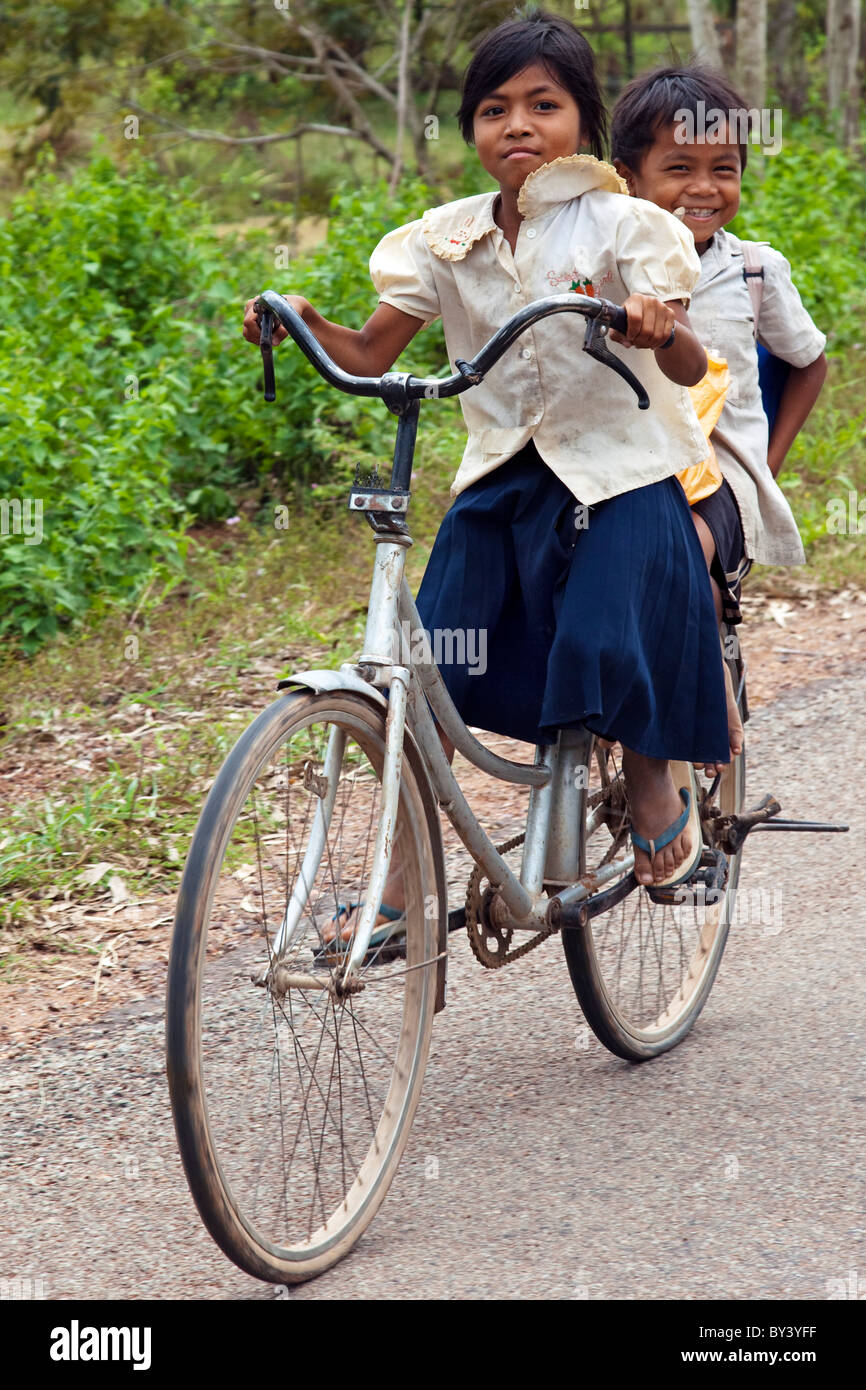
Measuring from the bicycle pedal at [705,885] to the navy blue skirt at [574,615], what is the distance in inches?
10.8

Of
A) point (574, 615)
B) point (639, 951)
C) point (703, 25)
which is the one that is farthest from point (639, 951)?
point (703, 25)

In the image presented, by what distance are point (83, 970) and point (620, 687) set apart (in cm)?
170

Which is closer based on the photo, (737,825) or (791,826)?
(737,825)

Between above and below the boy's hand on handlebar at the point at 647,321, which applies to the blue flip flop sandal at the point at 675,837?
below

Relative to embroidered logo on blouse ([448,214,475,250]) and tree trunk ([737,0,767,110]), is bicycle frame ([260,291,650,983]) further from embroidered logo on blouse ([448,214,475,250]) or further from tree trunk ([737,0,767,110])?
tree trunk ([737,0,767,110])

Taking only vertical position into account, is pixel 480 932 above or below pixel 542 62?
below

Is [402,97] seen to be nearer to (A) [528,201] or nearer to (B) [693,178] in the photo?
(B) [693,178]

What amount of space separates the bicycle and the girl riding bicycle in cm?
12

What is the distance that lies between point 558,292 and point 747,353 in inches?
28.6

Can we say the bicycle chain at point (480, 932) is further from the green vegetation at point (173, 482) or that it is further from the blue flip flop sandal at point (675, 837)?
the green vegetation at point (173, 482)

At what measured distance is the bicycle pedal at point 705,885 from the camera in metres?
3.02


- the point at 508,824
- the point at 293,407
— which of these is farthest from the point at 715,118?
the point at 293,407

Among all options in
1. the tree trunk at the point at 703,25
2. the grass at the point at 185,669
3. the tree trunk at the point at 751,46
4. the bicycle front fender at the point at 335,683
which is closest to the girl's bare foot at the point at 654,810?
the bicycle front fender at the point at 335,683

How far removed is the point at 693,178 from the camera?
312 cm
